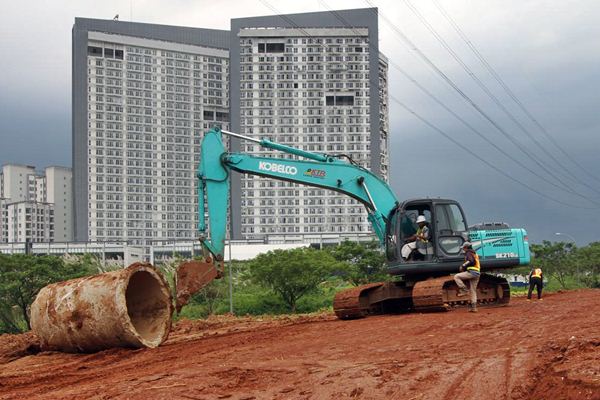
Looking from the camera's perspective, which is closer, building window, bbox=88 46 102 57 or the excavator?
the excavator

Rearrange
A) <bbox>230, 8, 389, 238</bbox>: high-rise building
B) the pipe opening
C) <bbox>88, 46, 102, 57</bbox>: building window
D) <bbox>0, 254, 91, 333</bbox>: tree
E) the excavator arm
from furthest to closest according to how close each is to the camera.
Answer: <bbox>230, 8, 389, 238</bbox>: high-rise building → <bbox>88, 46, 102, 57</bbox>: building window → <bbox>0, 254, 91, 333</bbox>: tree → the excavator arm → the pipe opening

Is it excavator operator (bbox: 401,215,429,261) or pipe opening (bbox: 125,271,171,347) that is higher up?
excavator operator (bbox: 401,215,429,261)

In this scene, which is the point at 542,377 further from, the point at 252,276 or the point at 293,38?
the point at 293,38

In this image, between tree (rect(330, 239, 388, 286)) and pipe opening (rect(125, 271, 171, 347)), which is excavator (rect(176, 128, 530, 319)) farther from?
tree (rect(330, 239, 388, 286))

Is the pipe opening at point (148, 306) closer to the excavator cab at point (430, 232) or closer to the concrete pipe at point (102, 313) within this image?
the concrete pipe at point (102, 313)

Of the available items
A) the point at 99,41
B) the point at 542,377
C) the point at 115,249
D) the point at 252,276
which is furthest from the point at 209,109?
the point at 542,377

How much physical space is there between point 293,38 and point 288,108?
12069mm

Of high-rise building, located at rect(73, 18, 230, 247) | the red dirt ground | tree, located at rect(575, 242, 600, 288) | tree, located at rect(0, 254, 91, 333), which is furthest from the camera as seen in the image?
high-rise building, located at rect(73, 18, 230, 247)

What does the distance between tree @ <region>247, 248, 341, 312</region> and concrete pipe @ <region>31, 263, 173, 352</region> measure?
29741 mm

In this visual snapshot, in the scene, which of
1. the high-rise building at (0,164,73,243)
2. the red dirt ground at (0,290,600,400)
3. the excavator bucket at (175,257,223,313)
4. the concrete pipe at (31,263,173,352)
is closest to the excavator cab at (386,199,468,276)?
the red dirt ground at (0,290,600,400)

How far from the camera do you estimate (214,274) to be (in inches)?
680

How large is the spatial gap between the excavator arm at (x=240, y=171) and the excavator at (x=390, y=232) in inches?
1.0

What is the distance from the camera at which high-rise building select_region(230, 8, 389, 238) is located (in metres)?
129

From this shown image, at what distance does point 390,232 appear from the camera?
2016cm
